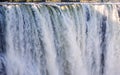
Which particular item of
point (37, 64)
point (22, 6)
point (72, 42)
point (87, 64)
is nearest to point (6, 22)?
point (22, 6)

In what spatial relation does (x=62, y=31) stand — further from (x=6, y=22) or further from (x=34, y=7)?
(x=6, y=22)

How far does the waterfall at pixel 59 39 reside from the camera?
9320mm

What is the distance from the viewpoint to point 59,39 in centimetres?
1035

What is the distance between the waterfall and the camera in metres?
9.32

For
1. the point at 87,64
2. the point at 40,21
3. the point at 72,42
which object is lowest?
the point at 87,64

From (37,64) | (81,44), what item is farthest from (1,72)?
(81,44)

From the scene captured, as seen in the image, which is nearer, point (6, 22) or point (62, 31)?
point (6, 22)

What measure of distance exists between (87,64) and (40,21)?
2.20 metres

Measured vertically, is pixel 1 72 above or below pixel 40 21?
below

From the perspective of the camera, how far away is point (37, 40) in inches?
384

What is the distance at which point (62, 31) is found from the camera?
34.4ft

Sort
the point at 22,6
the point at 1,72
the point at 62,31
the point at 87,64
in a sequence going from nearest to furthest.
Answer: the point at 1,72, the point at 22,6, the point at 62,31, the point at 87,64

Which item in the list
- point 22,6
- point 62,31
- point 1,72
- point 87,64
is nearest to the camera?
point 1,72

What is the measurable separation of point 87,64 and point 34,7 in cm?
247
